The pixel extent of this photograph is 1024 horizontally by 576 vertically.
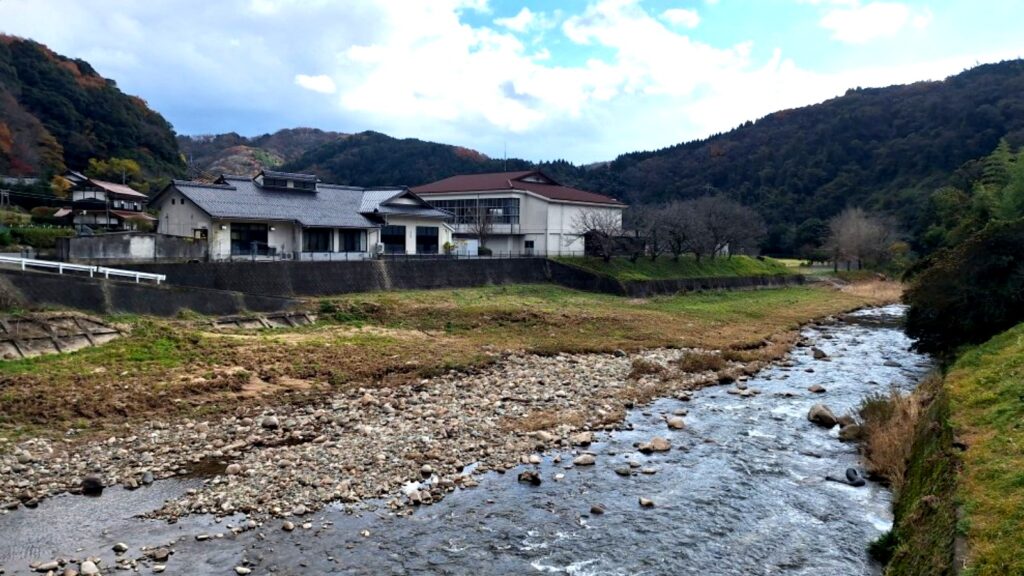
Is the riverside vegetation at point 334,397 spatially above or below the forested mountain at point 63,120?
below

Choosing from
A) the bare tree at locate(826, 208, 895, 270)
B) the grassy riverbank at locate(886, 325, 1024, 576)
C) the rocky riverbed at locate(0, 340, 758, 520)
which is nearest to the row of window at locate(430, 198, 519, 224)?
the rocky riverbed at locate(0, 340, 758, 520)

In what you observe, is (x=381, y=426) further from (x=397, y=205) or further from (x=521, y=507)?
(x=397, y=205)

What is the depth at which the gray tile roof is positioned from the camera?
32.1m

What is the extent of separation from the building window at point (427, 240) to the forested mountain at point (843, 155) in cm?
4899

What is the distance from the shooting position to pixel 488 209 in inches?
1876

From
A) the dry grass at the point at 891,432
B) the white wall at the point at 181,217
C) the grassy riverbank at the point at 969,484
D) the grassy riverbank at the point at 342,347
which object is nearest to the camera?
the grassy riverbank at the point at 969,484

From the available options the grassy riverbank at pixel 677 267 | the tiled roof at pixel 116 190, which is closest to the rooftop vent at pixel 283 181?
the tiled roof at pixel 116 190

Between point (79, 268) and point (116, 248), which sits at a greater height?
point (116, 248)

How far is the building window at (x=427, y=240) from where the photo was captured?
1610 inches

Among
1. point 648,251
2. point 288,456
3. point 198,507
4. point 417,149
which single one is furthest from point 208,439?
point 417,149

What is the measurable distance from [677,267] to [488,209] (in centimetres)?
1412

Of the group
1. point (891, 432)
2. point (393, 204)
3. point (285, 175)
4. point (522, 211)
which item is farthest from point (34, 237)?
point (891, 432)

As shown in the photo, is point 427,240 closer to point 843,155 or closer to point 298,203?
point 298,203

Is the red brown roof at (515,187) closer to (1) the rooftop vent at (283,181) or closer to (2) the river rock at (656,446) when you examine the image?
(1) the rooftop vent at (283,181)
